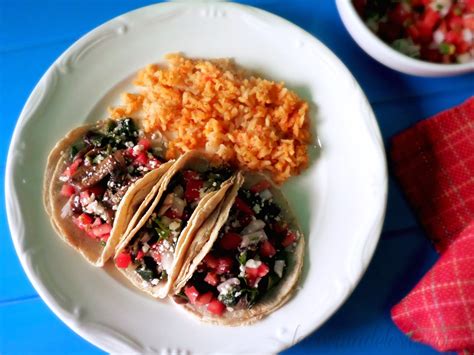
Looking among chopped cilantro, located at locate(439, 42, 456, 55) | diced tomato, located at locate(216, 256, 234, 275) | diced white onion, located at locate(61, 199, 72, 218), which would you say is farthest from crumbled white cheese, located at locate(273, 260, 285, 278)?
chopped cilantro, located at locate(439, 42, 456, 55)

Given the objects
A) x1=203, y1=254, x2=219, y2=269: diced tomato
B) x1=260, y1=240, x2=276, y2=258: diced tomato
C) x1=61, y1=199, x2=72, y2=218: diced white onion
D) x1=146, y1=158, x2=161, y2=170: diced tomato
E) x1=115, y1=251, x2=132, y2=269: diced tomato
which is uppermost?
x1=146, y1=158, x2=161, y2=170: diced tomato

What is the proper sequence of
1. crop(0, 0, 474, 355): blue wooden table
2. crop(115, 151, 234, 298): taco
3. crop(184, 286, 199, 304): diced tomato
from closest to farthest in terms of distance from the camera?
crop(115, 151, 234, 298): taco → crop(184, 286, 199, 304): diced tomato → crop(0, 0, 474, 355): blue wooden table

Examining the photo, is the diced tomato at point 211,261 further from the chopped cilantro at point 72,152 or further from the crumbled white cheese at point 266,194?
the chopped cilantro at point 72,152

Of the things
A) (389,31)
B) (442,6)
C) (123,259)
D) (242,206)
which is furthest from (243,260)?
(442,6)

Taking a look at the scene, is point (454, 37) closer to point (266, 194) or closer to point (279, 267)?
point (266, 194)

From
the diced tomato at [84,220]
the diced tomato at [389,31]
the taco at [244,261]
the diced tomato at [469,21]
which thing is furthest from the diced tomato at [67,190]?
the diced tomato at [469,21]

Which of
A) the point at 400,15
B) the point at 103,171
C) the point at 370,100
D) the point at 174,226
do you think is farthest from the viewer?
the point at 370,100

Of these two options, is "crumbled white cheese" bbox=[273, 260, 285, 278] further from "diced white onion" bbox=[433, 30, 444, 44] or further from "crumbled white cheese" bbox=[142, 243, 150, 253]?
"diced white onion" bbox=[433, 30, 444, 44]
